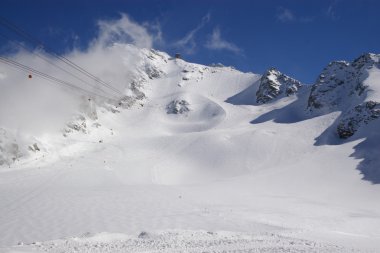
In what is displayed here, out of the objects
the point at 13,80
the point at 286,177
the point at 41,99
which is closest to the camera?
the point at 286,177

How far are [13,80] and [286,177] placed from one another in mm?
69774

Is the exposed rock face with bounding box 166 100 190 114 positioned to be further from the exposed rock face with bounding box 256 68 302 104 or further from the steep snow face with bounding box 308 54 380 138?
the steep snow face with bounding box 308 54 380 138

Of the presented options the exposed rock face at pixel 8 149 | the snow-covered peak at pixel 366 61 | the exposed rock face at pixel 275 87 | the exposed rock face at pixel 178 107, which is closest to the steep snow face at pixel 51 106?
the exposed rock face at pixel 8 149

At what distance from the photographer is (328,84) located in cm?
8506

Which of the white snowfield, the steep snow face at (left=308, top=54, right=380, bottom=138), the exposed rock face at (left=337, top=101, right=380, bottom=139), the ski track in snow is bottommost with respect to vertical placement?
the ski track in snow

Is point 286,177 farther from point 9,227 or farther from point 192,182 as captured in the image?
point 9,227

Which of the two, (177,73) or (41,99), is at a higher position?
(177,73)

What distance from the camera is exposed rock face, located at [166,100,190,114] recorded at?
9886 centimetres

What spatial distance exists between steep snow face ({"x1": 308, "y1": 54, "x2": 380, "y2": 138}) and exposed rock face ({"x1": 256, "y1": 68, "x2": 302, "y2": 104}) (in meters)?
12.0

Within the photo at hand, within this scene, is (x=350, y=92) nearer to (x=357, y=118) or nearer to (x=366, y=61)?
(x=366, y=61)

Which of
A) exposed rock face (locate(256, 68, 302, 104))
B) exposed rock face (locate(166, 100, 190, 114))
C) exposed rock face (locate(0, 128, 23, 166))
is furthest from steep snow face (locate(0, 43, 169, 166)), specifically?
exposed rock face (locate(256, 68, 302, 104))

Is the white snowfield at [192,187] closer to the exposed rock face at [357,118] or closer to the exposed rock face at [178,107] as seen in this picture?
the exposed rock face at [178,107]

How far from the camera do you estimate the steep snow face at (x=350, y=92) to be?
6361 cm

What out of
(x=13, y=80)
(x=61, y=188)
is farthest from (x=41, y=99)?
(x=61, y=188)
